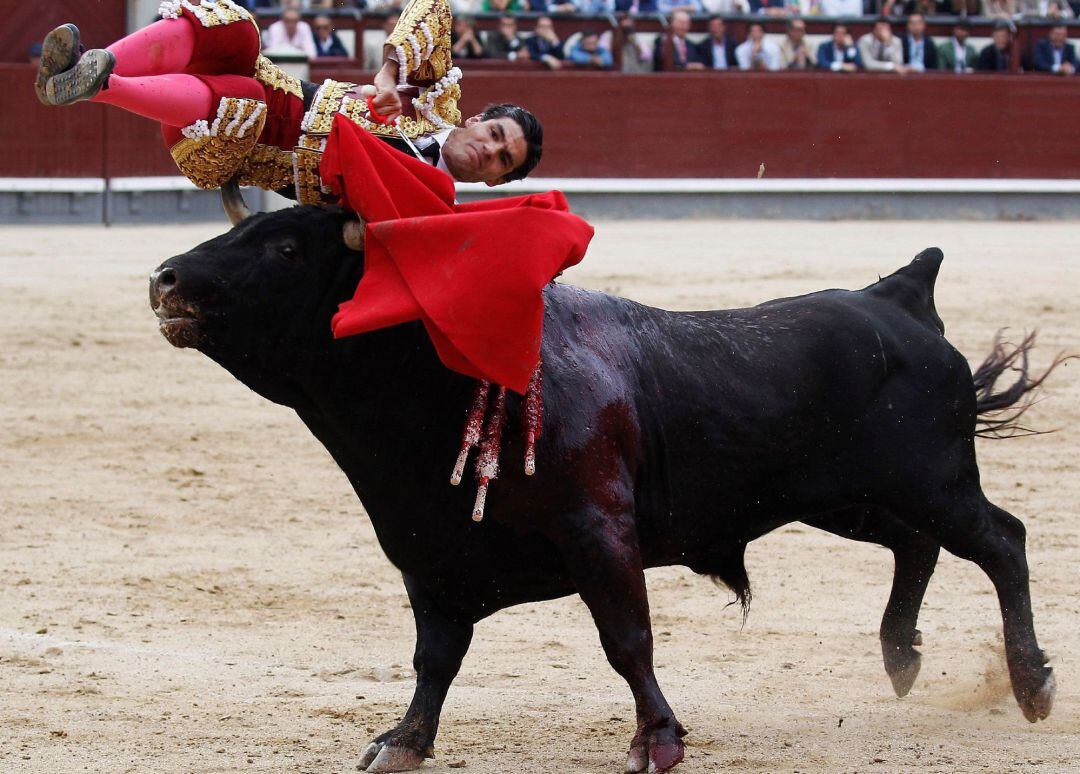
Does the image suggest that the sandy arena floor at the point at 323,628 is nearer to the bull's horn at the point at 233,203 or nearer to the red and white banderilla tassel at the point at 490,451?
the red and white banderilla tassel at the point at 490,451

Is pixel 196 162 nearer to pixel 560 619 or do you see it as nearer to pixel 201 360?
pixel 560 619

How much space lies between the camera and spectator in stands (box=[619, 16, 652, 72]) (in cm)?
1403

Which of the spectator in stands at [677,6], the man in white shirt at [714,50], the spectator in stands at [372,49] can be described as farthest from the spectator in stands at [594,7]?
the spectator in stands at [372,49]

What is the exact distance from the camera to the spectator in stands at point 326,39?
43.0 feet

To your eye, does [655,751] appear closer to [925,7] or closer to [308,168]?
[308,168]

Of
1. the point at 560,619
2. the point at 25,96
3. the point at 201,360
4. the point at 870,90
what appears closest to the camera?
the point at 560,619

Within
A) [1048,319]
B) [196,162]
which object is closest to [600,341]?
[196,162]

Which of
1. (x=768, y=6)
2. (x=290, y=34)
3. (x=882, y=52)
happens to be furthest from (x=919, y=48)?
(x=290, y=34)

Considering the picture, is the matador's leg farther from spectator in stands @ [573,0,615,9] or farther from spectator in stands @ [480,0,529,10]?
spectator in stands @ [573,0,615,9]

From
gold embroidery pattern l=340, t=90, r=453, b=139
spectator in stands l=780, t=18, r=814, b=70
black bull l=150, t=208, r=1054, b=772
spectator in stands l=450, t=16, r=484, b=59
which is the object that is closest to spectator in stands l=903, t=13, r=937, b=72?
spectator in stands l=780, t=18, r=814, b=70

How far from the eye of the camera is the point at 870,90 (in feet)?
47.0

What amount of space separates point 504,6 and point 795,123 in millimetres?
2703

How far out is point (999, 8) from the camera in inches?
583

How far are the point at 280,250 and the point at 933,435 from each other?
1477 mm
